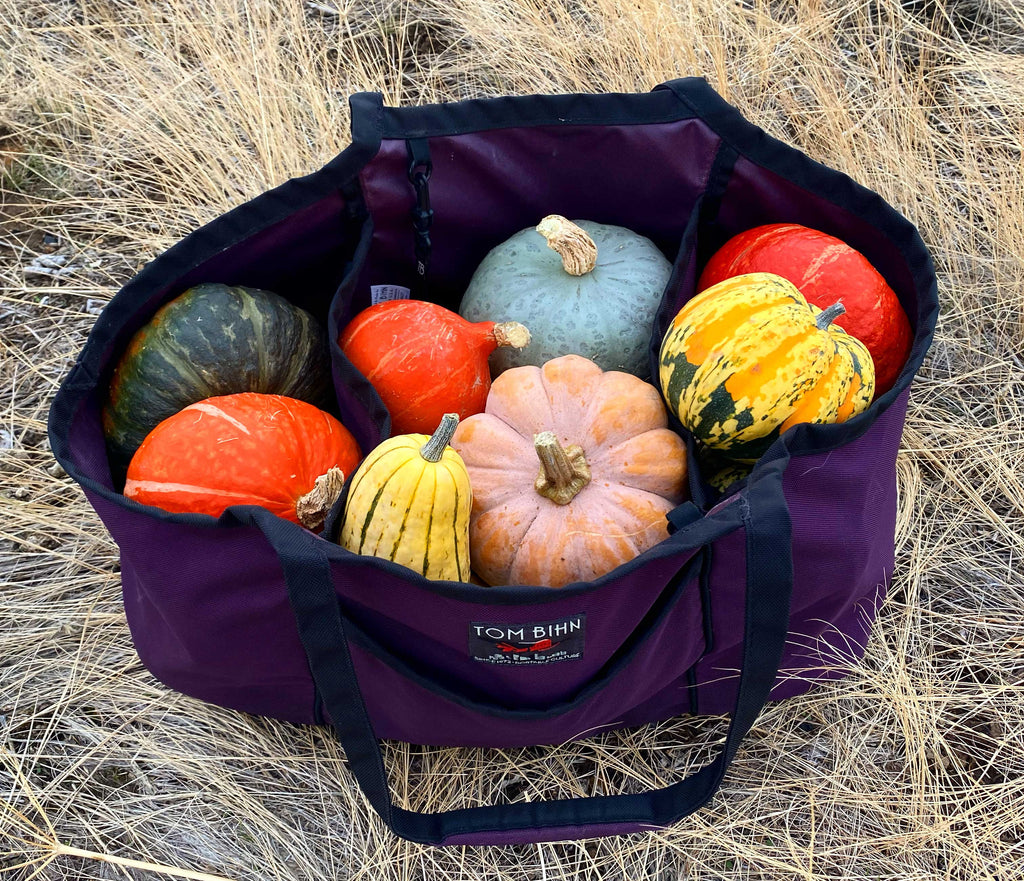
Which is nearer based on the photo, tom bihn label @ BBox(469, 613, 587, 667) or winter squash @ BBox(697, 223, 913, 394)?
tom bihn label @ BBox(469, 613, 587, 667)

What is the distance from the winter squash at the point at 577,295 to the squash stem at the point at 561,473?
368 mm

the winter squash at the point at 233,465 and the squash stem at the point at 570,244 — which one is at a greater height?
the squash stem at the point at 570,244

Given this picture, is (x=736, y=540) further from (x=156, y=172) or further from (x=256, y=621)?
(x=156, y=172)

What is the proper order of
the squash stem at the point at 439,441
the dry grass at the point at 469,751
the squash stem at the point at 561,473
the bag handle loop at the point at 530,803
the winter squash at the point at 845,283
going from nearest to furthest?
the bag handle loop at the point at 530,803
the squash stem at the point at 439,441
the squash stem at the point at 561,473
the dry grass at the point at 469,751
the winter squash at the point at 845,283

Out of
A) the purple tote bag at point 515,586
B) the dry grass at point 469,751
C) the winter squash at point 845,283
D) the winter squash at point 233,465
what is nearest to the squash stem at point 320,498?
the winter squash at point 233,465

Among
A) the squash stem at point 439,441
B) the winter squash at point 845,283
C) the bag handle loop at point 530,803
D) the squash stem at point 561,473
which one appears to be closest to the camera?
the bag handle loop at point 530,803

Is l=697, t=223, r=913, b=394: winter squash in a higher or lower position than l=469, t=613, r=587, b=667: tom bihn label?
higher

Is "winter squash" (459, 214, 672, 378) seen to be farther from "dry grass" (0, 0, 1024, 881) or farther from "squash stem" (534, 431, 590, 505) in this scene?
"dry grass" (0, 0, 1024, 881)

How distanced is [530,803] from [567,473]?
563 millimetres

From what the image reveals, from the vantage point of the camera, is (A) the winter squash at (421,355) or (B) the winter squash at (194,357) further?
(A) the winter squash at (421,355)

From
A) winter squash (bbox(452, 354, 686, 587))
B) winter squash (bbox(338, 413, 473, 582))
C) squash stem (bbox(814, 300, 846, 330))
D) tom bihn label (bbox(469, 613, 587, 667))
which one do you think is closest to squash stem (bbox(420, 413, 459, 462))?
winter squash (bbox(338, 413, 473, 582))

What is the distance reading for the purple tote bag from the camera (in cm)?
131

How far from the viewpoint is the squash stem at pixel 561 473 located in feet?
4.99

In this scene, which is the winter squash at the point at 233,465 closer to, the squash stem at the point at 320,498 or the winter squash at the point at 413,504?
the squash stem at the point at 320,498
